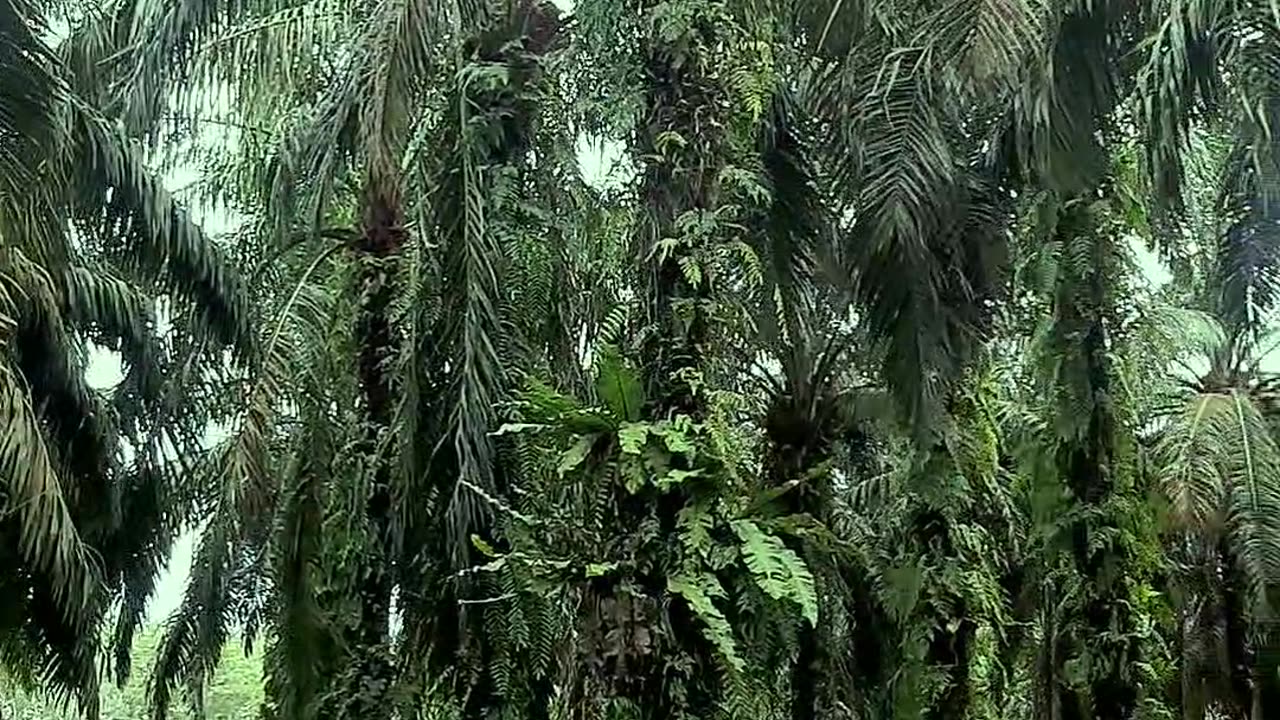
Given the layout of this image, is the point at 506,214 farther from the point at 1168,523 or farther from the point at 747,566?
the point at 1168,523

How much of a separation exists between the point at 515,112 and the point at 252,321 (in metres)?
2.77

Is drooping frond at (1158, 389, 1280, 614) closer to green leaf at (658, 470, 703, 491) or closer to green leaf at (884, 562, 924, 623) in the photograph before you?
green leaf at (884, 562, 924, 623)

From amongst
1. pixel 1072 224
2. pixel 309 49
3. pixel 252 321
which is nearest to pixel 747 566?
pixel 1072 224

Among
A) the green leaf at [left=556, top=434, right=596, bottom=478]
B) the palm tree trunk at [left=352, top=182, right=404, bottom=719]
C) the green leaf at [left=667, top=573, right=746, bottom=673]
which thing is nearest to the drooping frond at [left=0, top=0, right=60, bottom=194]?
the palm tree trunk at [left=352, top=182, right=404, bottom=719]

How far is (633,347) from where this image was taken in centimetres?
493

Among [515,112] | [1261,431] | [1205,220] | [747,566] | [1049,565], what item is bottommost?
[747,566]

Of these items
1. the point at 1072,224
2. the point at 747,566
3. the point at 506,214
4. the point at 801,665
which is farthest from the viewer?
the point at 801,665

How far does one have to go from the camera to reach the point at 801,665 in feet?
27.8

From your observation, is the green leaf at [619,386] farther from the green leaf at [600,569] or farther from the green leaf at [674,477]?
the green leaf at [600,569]

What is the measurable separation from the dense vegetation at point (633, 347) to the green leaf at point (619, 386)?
2 cm

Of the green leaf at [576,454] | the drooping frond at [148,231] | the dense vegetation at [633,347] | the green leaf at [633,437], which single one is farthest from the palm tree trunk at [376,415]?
the green leaf at [633,437]

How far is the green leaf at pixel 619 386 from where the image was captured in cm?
476

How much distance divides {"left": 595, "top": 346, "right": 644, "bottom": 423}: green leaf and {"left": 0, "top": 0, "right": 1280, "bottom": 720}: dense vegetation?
0.07 ft

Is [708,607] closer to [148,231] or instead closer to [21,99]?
[21,99]
